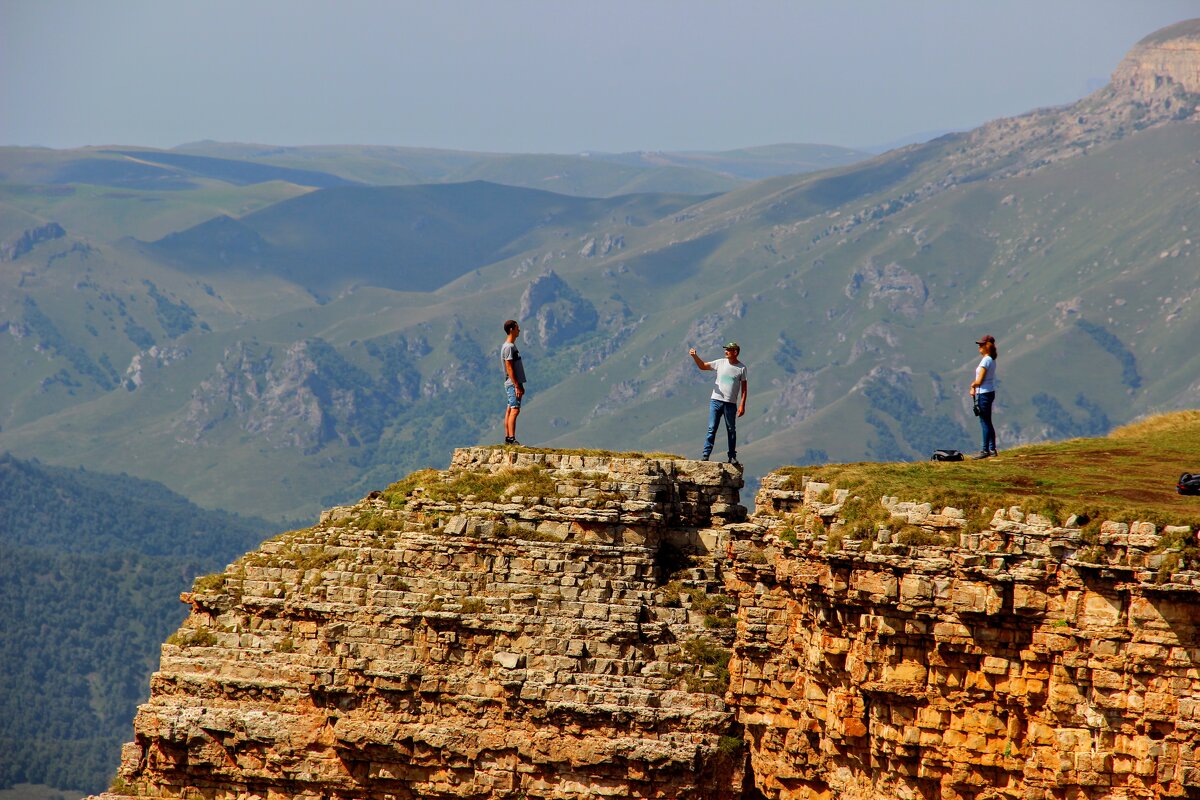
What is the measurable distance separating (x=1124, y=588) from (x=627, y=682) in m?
14.5

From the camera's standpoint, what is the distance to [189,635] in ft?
175

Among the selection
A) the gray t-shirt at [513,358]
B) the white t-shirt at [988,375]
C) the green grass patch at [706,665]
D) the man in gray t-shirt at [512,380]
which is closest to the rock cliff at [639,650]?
the green grass patch at [706,665]

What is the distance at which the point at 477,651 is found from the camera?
49469 millimetres

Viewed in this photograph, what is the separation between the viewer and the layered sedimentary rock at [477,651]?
4812 cm

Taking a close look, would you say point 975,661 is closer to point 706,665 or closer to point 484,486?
point 706,665

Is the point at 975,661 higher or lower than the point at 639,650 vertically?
higher

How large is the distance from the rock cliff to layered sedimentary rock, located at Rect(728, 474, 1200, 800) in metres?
0.06

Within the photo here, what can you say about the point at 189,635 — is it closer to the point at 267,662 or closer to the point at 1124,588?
the point at 267,662

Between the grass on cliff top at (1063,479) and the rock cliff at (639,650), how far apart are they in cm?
50

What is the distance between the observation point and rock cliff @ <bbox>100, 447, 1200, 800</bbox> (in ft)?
128

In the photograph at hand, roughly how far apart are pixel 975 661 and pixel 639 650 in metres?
Answer: 10.5

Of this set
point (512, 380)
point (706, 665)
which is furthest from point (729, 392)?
point (706, 665)

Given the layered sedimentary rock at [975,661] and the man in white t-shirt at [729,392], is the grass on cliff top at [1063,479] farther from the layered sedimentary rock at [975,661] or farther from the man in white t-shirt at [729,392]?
the man in white t-shirt at [729,392]

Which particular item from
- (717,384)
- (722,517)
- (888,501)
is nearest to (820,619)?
(888,501)
